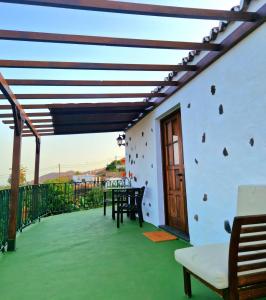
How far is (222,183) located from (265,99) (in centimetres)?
104

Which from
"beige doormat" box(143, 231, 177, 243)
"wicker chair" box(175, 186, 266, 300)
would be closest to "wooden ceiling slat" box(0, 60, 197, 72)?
"wicker chair" box(175, 186, 266, 300)

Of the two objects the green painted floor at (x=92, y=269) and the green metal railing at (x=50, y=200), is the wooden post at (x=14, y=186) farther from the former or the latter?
the green painted floor at (x=92, y=269)

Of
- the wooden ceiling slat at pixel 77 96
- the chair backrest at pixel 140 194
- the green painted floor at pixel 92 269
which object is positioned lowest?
the green painted floor at pixel 92 269

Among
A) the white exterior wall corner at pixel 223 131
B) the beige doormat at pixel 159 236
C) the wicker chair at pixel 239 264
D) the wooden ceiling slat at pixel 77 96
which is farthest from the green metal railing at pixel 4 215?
the wicker chair at pixel 239 264

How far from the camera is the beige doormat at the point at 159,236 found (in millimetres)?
3766

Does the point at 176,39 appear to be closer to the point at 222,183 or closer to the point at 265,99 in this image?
the point at 265,99

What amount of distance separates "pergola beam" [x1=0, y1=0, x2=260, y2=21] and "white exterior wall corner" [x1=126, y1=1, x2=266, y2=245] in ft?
0.98

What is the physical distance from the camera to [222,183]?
9.05ft

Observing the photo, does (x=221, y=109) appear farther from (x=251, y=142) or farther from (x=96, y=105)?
(x=96, y=105)

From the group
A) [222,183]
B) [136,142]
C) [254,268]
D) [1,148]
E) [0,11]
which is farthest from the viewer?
[1,148]

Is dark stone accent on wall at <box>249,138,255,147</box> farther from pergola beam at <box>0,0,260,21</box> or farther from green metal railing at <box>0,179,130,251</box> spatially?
green metal railing at <box>0,179,130,251</box>

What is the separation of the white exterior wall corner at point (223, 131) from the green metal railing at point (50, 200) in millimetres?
2799

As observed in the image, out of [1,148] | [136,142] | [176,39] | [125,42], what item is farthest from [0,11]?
[1,148]

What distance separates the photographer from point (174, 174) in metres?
4.30
